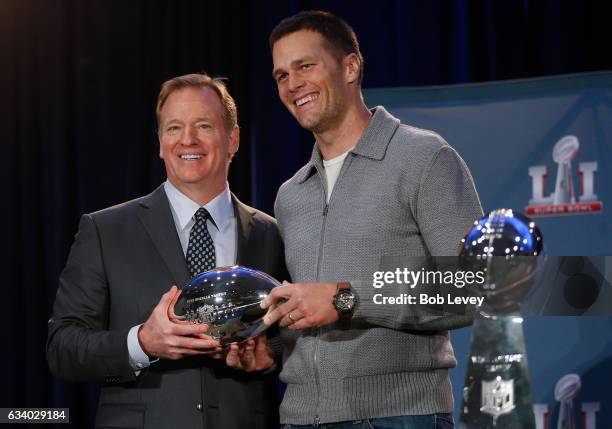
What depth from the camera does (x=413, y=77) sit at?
3795 millimetres

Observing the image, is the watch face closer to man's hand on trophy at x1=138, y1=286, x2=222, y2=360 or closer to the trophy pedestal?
man's hand on trophy at x1=138, y1=286, x2=222, y2=360

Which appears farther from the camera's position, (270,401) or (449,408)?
(270,401)

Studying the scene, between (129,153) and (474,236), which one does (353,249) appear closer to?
(474,236)

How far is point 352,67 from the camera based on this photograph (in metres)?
2.32

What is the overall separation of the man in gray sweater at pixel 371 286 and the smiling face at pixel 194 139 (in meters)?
0.42

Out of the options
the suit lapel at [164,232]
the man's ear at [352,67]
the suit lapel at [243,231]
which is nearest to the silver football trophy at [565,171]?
the man's ear at [352,67]

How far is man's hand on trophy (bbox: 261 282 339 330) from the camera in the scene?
173cm

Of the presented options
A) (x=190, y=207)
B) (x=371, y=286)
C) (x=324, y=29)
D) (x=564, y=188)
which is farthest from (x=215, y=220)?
(x=564, y=188)

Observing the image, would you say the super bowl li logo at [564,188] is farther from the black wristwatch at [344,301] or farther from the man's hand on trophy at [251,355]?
the black wristwatch at [344,301]

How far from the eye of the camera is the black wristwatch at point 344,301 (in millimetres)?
1774

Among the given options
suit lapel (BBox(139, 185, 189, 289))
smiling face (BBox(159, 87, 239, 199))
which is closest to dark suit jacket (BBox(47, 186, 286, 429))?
suit lapel (BBox(139, 185, 189, 289))

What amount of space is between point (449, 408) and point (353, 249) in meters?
0.42

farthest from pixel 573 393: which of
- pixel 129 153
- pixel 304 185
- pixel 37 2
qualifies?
pixel 37 2

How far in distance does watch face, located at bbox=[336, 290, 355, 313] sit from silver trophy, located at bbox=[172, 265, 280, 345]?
6.0 inches
